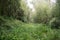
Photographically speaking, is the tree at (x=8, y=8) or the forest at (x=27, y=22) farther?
the tree at (x=8, y=8)

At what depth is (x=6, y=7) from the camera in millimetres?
14320

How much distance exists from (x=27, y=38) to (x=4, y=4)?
650 centimetres

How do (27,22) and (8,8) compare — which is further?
(27,22)

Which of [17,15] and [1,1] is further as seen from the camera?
[17,15]

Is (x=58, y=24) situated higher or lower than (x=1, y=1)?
lower

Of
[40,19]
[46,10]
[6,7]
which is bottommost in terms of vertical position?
[40,19]

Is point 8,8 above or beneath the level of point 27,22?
above

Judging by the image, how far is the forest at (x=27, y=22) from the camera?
27.8 ft

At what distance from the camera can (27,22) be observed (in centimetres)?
1889

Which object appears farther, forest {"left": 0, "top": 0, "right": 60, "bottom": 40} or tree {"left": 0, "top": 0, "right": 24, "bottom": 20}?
tree {"left": 0, "top": 0, "right": 24, "bottom": 20}

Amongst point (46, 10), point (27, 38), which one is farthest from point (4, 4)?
point (46, 10)

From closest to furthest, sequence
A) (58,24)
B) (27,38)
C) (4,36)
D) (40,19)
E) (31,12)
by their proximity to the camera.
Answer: (4,36) < (27,38) < (58,24) < (40,19) < (31,12)

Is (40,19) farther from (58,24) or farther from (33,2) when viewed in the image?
(58,24)

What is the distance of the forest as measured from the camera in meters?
8.46
